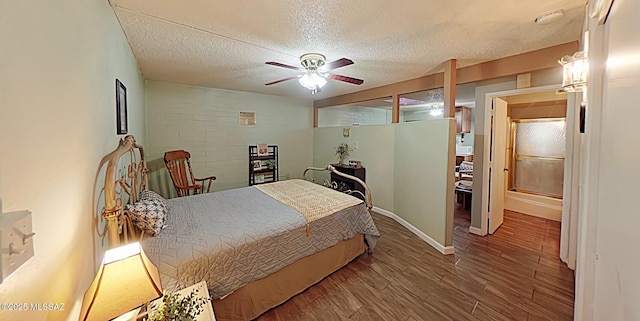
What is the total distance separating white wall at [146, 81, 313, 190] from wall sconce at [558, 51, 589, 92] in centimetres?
452

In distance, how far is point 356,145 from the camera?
485 cm

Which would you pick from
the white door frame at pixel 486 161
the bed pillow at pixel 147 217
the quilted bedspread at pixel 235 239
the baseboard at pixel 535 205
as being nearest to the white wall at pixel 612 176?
the quilted bedspread at pixel 235 239

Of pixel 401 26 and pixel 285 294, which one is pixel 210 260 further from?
pixel 401 26

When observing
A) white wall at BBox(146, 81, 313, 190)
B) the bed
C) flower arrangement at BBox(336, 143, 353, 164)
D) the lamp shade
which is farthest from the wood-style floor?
white wall at BBox(146, 81, 313, 190)

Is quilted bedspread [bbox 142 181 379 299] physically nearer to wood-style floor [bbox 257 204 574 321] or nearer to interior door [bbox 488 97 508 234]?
wood-style floor [bbox 257 204 574 321]

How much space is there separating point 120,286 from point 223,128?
4.07 meters

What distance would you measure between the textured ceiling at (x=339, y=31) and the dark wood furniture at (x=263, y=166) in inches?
83.0

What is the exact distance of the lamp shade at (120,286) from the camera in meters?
0.85

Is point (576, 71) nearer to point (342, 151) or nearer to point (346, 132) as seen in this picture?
point (346, 132)

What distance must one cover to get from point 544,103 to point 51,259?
6276 millimetres

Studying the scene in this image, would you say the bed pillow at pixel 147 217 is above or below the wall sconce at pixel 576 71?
below

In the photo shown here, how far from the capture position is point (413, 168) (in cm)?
353

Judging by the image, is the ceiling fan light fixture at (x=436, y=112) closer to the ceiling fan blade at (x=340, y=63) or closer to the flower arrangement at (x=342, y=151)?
the flower arrangement at (x=342, y=151)

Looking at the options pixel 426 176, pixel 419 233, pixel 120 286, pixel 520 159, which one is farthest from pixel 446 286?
pixel 520 159
